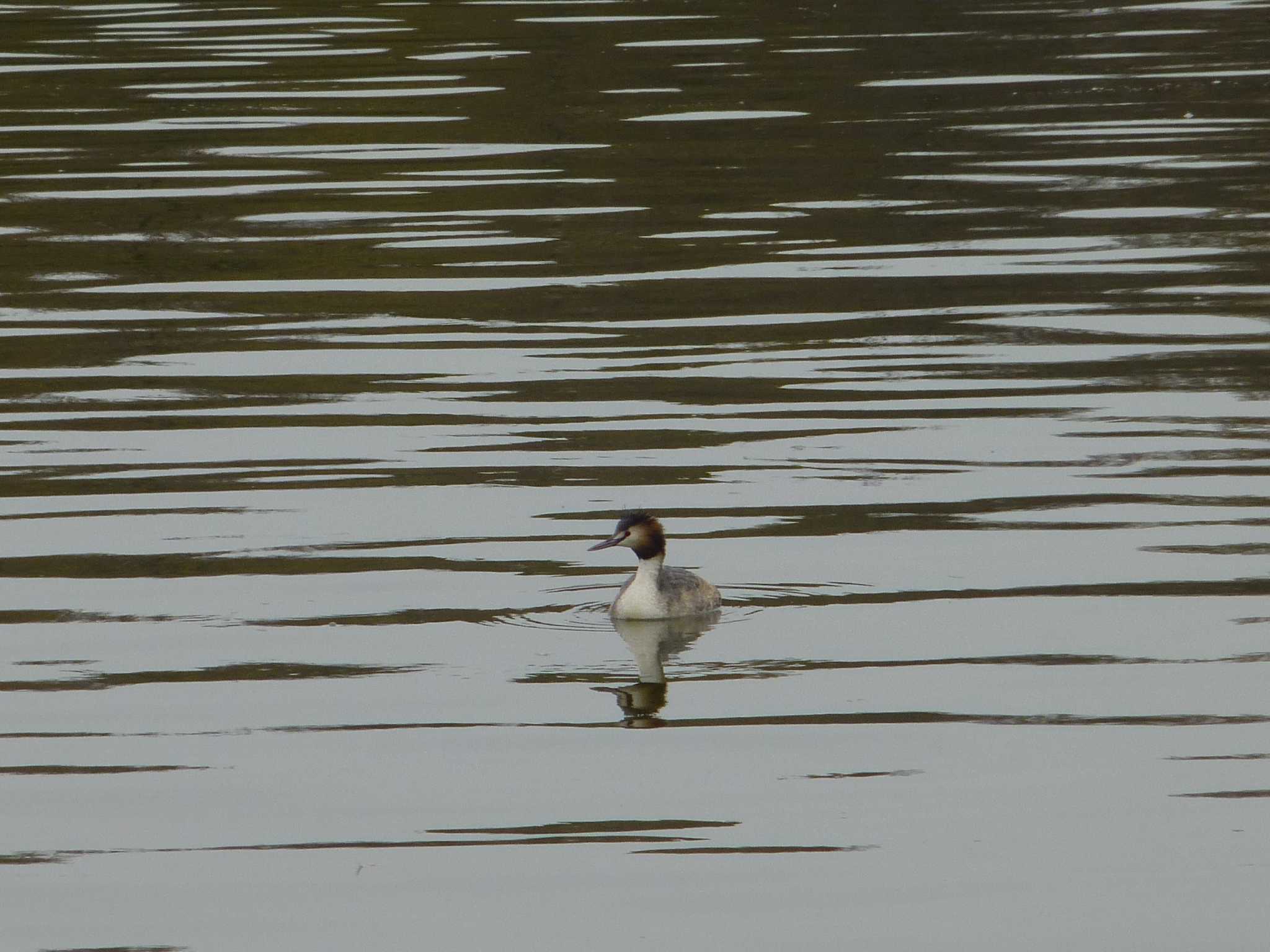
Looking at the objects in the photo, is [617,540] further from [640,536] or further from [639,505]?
[639,505]

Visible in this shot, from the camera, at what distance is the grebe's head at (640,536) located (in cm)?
888

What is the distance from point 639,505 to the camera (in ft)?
33.4

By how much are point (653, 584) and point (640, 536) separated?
24 cm

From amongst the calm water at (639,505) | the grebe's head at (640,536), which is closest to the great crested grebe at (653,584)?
the grebe's head at (640,536)

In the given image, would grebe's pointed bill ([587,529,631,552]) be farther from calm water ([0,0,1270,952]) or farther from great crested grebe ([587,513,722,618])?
calm water ([0,0,1270,952])

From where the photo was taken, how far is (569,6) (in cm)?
2577

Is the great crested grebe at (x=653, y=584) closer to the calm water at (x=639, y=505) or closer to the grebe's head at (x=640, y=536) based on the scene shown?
the grebe's head at (x=640, y=536)

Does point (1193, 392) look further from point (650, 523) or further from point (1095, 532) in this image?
point (650, 523)

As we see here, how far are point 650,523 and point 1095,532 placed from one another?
5.83 feet

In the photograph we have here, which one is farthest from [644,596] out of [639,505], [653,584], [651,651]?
[639,505]

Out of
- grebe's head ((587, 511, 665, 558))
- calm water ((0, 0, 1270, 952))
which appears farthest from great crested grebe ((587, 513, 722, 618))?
calm water ((0, 0, 1270, 952))

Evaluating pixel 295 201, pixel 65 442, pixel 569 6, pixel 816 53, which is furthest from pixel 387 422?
pixel 569 6

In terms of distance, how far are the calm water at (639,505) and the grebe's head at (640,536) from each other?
0.30 m

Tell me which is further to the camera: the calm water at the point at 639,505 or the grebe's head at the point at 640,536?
the grebe's head at the point at 640,536
